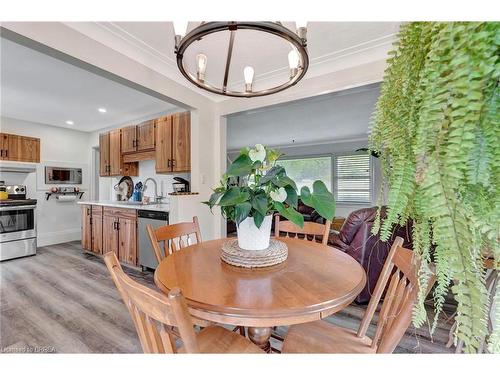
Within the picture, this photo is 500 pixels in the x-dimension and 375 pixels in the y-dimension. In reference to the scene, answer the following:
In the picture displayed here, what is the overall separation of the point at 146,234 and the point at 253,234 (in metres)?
2.45

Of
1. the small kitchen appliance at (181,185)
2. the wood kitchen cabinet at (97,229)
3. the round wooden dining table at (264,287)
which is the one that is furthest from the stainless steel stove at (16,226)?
the round wooden dining table at (264,287)

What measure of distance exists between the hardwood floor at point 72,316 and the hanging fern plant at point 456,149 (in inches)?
38.6

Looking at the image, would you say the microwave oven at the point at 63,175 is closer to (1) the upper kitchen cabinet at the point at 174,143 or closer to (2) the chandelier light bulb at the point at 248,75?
(1) the upper kitchen cabinet at the point at 174,143

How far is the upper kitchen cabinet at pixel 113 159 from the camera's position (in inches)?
176

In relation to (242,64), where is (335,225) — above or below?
below

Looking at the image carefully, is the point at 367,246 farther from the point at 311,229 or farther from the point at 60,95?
the point at 60,95

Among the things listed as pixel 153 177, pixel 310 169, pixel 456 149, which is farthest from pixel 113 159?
pixel 310 169

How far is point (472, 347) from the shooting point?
1.35ft

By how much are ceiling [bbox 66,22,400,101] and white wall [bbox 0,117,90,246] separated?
3925 millimetres

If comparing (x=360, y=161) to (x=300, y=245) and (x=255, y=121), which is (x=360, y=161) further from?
(x=300, y=245)

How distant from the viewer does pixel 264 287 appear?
3.13 ft
